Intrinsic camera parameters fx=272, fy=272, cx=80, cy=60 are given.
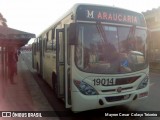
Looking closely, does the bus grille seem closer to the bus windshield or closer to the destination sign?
the bus windshield

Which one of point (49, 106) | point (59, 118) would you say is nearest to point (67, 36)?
point (59, 118)

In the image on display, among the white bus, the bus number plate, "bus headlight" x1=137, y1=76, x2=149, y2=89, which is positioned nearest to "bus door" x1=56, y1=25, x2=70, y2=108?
the white bus

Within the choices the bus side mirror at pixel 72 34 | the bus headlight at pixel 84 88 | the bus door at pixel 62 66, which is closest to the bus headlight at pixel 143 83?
the bus headlight at pixel 84 88

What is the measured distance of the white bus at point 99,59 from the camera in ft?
21.9

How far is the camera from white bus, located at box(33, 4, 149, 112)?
6.66 m

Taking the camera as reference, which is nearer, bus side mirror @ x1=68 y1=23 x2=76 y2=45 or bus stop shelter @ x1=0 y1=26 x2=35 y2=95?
bus side mirror @ x1=68 y1=23 x2=76 y2=45

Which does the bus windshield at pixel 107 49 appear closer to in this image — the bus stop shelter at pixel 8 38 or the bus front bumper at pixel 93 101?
the bus front bumper at pixel 93 101

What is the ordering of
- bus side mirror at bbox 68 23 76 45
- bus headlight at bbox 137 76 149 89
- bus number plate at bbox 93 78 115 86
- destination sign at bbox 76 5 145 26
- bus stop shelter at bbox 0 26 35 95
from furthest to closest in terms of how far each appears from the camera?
bus stop shelter at bbox 0 26 35 95 < bus headlight at bbox 137 76 149 89 < destination sign at bbox 76 5 145 26 < bus number plate at bbox 93 78 115 86 < bus side mirror at bbox 68 23 76 45

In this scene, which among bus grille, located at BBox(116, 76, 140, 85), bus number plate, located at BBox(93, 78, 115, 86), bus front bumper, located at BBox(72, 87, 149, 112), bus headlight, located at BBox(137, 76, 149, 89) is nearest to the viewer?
bus front bumper, located at BBox(72, 87, 149, 112)

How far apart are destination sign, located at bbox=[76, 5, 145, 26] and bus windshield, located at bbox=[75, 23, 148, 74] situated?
0.19 metres

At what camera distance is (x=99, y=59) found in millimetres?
6863

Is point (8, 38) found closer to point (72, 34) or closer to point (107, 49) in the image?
point (72, 34)

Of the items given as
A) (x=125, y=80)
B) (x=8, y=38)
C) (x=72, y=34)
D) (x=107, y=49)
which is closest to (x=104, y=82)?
(x=125, y=80)

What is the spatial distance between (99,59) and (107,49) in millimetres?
337
